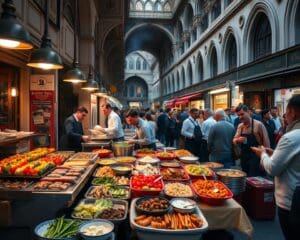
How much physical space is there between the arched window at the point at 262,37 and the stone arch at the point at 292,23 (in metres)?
2.38

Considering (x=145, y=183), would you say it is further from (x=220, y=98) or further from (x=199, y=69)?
(x=199, y=69)

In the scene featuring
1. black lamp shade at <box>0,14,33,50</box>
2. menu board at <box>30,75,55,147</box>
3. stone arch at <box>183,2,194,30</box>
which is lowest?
menu board at <box>30,75,55,147</box>

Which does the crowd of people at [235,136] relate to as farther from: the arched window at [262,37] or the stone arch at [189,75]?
the stone arch at [189,75]

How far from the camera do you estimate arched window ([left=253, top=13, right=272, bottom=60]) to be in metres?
14.2

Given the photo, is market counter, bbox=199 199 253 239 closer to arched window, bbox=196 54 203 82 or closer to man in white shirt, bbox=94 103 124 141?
man in white shirt, bbox=94 103 124 141

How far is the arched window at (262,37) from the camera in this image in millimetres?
Result: 14233

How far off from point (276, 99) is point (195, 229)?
10647 millimetres

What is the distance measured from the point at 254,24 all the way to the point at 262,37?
0.83 m

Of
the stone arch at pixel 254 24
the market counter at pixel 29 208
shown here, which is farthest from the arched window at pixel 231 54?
the market counter at pixel 29 208

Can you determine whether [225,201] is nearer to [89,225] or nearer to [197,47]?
[89,225]

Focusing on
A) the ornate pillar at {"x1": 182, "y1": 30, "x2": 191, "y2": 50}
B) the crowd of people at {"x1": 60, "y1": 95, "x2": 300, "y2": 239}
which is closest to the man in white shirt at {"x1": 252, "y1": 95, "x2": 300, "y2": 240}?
the crowd of people at {"x1": 60, "y1": 95, "x2": 300, "y2": 239}

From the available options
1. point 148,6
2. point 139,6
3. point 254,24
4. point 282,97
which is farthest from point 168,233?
point 139,6

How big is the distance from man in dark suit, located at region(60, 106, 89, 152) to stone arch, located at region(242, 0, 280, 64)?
28.7 ft

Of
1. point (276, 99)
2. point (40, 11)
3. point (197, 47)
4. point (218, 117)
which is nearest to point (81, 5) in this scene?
point (40, 11)
